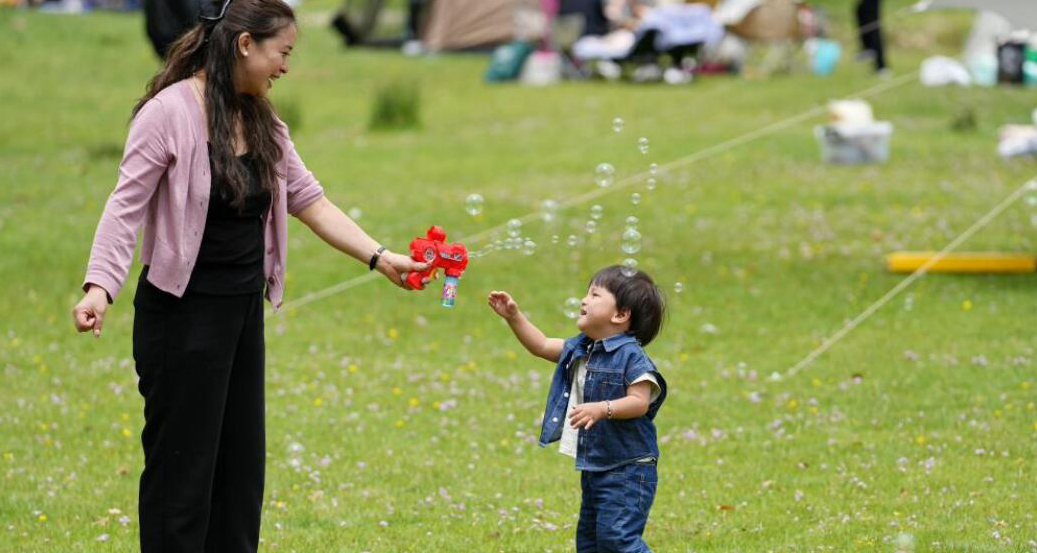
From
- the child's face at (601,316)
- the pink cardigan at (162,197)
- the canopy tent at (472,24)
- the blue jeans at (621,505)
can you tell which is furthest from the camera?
the canopy tent at (472,24)

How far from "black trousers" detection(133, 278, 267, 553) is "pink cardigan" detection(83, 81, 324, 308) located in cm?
12

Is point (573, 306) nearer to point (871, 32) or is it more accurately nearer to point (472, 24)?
point (871, 32)

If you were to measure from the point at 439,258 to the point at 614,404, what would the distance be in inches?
32.2

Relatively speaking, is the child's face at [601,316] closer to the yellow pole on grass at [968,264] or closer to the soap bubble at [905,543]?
the soap bubble at [905,543]

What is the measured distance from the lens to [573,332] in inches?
417

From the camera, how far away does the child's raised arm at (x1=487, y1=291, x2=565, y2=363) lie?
4988 mm

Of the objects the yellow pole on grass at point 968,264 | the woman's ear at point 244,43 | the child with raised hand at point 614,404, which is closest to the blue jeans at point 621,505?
the child with raised hand at point 614,404

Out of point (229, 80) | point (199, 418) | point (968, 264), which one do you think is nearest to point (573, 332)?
point (968, 264)

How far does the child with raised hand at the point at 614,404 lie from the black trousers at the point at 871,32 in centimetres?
1893

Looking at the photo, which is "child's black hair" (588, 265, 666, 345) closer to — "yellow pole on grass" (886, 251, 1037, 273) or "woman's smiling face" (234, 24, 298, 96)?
"woman's smiling face" (234, 24, 298, 96)

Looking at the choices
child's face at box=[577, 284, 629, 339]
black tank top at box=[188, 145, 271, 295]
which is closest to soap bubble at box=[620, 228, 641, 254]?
child's face at box=[577, 284, 629, 339]

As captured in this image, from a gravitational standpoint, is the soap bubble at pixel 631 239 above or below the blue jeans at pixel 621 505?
above

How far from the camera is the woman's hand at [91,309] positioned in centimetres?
446

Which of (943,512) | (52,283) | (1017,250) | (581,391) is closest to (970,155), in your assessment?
(1017,250)
